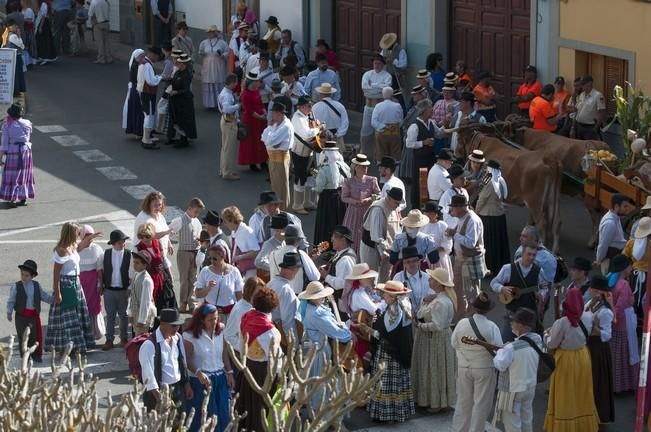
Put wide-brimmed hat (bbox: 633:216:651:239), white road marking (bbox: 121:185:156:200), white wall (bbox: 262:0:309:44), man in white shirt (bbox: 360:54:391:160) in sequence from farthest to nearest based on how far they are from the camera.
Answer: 1. white wall (bbox: 262:0:309:44)
2. man in white shirt (bbox: 360:54:391:160)
3. white road marking (bbox: 121:185:156:200)
4. wide-brimmed hat (bbox: 633:216:651:239)

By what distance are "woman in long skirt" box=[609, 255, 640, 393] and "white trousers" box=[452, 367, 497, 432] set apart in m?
1.83

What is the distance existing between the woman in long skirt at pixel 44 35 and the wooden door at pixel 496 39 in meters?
12.4

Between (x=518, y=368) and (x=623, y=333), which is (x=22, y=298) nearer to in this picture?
(x=518, y=368)

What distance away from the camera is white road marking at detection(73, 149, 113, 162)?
24533 mm

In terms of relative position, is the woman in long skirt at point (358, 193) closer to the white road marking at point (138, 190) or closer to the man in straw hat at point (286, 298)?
the man in straw hat at point (286, 298)

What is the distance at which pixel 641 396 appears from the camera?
10.6 m

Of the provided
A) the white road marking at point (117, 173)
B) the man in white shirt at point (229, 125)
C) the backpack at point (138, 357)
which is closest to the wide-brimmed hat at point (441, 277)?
the backpack at point (138, 357)

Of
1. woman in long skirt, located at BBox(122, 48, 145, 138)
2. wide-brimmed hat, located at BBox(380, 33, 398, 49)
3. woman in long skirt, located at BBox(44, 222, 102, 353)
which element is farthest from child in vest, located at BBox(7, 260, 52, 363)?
wide-brimmed hat, located at BBox(380, 33, 398, 49)

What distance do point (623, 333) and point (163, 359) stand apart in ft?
15.4

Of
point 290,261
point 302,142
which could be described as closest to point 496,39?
point 302,142

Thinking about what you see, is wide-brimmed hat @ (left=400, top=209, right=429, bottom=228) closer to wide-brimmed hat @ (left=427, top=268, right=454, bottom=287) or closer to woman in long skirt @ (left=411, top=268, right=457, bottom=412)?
woman in long skirt @ (left=411, top=268, right=457, bottom=412)

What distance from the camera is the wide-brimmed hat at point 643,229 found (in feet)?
48.7

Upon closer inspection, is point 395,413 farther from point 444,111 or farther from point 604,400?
point 444,111

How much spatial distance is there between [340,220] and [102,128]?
32.1ft
